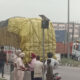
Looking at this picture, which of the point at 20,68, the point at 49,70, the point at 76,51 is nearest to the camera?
the point at 49,70

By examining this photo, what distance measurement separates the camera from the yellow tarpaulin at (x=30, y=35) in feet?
53.6

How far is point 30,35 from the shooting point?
16469mm

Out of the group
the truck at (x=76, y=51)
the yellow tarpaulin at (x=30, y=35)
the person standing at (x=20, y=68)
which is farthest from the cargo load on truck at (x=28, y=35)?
the truck at (x=76, y=51)

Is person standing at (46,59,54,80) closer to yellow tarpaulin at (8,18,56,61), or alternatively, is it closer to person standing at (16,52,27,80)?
person standing at (16,52,27,80)

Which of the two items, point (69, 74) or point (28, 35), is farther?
point (69, 74)

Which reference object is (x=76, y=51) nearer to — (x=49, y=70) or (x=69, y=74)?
(x=69, y=74)

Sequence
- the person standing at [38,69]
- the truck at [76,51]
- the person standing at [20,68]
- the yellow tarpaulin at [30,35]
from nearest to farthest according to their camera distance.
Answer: the person standing at [38,69] < the person standing at [20,68] < the yellow tarpaulin at [30,35] < the truck at [76,51]

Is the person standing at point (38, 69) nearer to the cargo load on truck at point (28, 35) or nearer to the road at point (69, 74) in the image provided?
the cargo load on truck at point (28, 35)

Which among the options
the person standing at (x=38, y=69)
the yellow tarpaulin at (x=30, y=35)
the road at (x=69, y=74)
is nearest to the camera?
the person standing at (x=38, y=69)

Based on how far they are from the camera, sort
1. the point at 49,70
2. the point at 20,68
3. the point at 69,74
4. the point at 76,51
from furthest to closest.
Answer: the point at 76,51
the point at 69,74
the point at 20,68
the point at 49,70

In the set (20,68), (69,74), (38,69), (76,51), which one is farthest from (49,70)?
(76,51)

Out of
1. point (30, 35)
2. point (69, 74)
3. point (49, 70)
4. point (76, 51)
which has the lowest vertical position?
point (76, 51)

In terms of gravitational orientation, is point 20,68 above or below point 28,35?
below

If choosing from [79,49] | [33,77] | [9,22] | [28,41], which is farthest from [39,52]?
[79,49]
